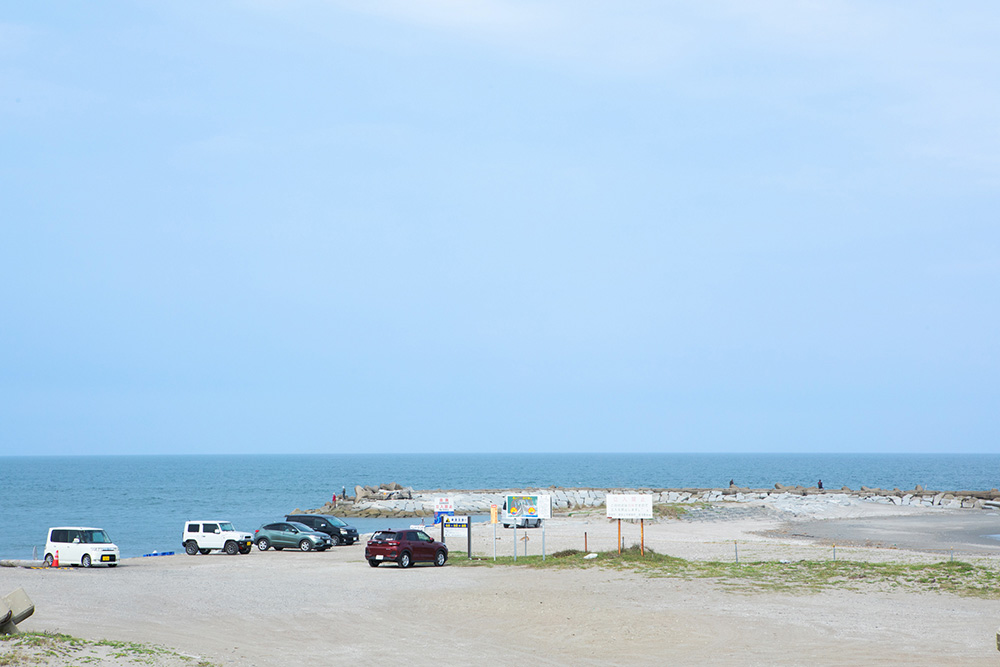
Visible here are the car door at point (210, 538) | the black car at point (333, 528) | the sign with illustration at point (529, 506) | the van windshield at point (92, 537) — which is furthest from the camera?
the black car at point (333, 528)

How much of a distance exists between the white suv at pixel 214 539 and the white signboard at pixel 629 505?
1828 cm

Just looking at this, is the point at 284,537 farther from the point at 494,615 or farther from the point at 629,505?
the point at 494,615

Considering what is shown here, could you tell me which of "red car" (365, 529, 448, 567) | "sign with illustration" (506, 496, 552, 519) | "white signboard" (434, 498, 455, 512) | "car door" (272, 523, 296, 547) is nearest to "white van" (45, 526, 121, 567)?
"car door" (272, 523, 296, 547)

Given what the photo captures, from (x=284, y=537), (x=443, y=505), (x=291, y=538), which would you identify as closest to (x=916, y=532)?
(x=443, y=505)

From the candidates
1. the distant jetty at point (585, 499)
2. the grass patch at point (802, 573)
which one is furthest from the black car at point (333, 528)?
the distant jetty at point (585, 499)

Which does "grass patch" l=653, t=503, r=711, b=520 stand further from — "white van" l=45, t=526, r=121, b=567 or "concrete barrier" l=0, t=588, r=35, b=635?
"concrete barrier" l=0, t=588, r=35, b=635

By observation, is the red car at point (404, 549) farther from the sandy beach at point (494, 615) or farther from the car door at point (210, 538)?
the car door at point (210, 538)

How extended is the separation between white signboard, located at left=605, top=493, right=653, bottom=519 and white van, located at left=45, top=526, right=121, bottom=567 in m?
19.8

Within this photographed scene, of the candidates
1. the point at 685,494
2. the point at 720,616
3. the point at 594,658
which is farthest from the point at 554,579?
the point at 685,494

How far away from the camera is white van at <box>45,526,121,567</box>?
38.9 metres

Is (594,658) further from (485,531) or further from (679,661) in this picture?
(485,531)

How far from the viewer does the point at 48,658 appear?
1548 centimetres

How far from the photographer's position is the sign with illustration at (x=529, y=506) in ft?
133

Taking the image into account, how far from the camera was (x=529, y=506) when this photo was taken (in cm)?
4125
